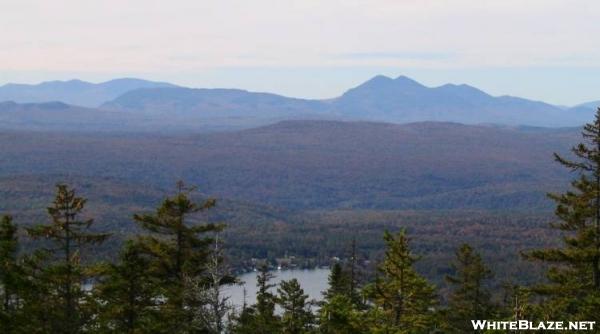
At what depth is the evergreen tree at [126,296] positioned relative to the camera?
66.7 feet

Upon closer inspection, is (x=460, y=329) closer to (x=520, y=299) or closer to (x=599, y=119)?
(x=599, y=119)

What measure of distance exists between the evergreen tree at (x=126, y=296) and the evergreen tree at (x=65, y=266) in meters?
0.65

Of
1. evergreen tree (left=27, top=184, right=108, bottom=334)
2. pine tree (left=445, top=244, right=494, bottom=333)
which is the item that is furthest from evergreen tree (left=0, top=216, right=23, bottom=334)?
pine tree (left=445, top=244, right=494, bottom=333)

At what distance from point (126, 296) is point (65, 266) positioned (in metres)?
1.67

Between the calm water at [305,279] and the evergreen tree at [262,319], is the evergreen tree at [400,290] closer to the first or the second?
the evergreen tree at [262,319]

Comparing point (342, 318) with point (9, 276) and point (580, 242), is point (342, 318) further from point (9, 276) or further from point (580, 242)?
point (9, 276)

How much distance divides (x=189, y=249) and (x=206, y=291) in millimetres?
5670

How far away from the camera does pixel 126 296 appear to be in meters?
20.6

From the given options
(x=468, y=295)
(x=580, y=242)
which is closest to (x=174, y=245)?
(x=580, y=242)

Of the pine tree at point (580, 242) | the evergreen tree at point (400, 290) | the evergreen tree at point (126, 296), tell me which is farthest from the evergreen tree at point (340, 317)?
the pine tree at point (580, 242)

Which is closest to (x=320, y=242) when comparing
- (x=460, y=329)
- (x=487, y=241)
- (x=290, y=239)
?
(x=290, y=239)

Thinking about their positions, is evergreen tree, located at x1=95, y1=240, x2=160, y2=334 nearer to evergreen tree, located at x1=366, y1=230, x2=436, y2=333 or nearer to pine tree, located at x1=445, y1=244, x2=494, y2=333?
evergreen tree, located at x1=366, y1=230, x2=436, y2=333

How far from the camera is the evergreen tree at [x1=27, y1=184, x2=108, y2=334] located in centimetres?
2014

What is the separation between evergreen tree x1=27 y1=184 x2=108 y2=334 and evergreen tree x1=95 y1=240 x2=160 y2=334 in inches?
25.8
